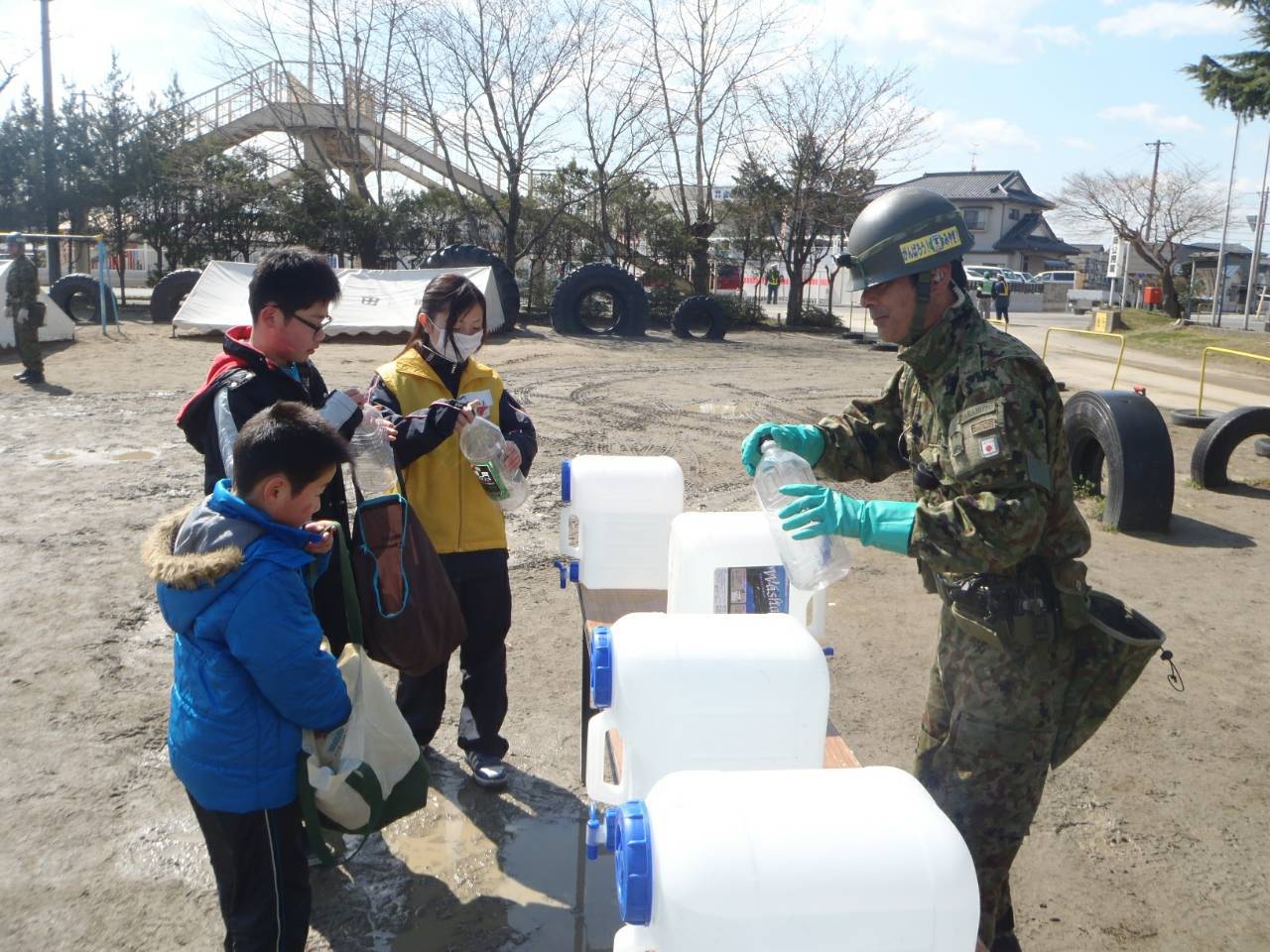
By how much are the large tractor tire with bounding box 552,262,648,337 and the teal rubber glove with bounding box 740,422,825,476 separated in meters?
17.7

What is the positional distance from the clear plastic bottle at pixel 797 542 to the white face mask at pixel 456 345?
112cm

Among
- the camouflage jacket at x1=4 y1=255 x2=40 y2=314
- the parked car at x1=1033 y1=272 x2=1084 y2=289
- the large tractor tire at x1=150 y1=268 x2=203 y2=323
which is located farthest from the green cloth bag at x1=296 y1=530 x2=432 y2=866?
the parked car at x1=1033 y1=272 x2=1084 y2=289

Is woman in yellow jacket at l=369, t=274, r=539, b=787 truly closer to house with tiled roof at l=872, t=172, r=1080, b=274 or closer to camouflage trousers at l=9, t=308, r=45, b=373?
camouflage trousers at l=9, t=308, r=45, b=373

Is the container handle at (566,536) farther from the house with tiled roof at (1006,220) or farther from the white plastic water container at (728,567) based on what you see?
the house with tiled roof at (1006,220)

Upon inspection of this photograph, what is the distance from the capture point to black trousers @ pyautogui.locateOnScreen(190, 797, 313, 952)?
223 cm

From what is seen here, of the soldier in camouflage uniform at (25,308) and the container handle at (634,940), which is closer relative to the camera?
the container handle at (634,940)

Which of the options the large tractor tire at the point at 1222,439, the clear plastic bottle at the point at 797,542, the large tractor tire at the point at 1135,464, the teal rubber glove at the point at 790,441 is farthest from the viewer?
the large tractor tire at the point at 1222,439

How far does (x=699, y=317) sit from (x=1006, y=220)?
45.2 metres

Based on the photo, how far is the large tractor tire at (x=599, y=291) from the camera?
793 inches

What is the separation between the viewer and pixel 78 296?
64.7 feet

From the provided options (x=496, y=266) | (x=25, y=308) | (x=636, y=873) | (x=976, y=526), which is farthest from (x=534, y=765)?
(x=496, y=266)

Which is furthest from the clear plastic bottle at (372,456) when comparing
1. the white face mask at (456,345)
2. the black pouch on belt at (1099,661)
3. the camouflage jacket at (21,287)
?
the camouflage jacket at (21,287)

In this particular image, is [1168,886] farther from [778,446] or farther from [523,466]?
[523,466]

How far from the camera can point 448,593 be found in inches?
112
